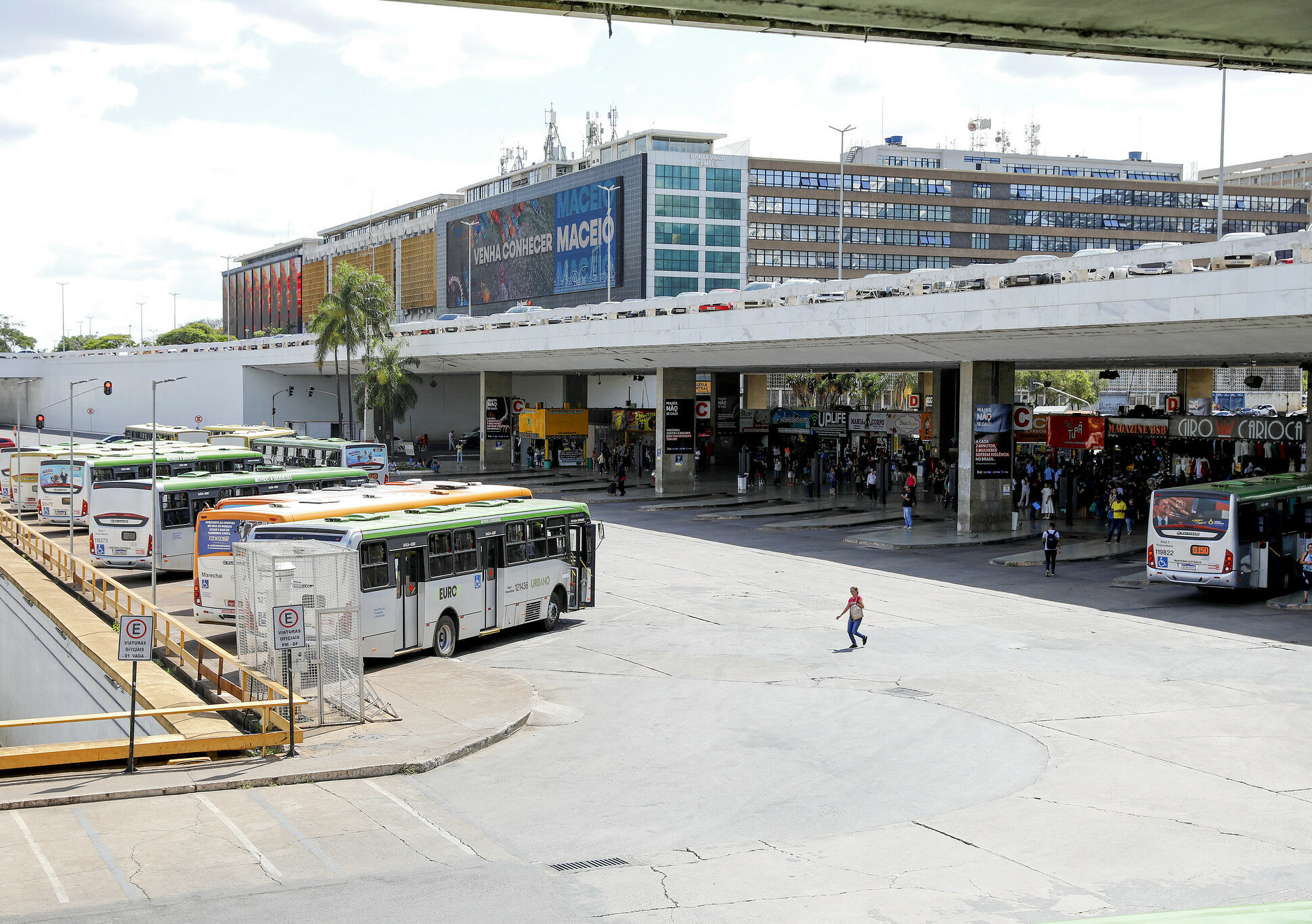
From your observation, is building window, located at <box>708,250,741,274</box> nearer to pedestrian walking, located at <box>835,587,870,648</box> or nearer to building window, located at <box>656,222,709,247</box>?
building window, located at <box>656,222,709,247</box>

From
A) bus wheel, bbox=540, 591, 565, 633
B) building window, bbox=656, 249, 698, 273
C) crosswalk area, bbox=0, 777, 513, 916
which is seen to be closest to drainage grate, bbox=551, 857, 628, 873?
crosswalk area, bbox=0, 777, 513, 916

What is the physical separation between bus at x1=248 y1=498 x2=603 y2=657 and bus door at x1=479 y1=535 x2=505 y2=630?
19 mm

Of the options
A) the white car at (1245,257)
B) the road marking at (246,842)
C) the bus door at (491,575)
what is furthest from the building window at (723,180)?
the road marking at (246,842)

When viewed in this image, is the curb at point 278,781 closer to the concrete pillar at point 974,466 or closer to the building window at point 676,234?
the concrete pillar at point 974,466

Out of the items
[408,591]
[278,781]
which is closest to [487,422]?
[408,591]

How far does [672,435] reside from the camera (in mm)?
56188

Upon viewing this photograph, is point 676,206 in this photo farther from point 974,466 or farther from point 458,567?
point 458,567

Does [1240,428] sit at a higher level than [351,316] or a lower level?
lower

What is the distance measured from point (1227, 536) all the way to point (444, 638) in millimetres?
17779

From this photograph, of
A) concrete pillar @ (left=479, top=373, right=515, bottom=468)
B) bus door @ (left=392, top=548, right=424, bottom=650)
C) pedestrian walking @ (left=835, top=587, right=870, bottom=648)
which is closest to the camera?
bus door @ (left=392, top=548, right=424, bottom=650)

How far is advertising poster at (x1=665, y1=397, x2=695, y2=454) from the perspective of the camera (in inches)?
2212

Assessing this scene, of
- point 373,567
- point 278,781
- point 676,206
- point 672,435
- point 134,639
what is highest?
point 676,206

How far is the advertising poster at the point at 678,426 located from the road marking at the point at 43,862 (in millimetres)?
43750

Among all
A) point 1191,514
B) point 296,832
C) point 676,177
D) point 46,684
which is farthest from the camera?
point 676,177
